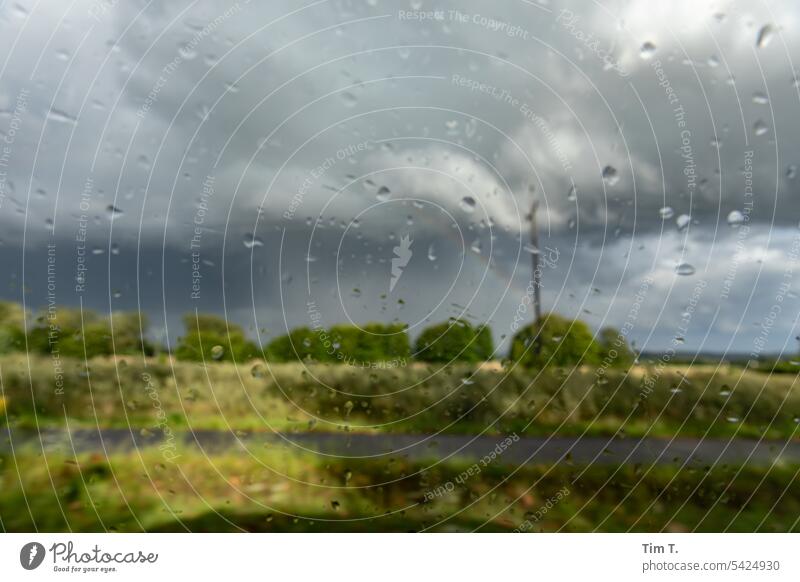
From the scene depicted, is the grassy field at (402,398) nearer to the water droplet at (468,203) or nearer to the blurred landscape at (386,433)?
the blurred landscape at (386,433)

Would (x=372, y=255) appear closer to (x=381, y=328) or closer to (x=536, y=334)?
(x=381, y=328)

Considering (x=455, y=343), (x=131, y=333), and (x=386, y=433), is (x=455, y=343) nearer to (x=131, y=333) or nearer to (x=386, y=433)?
(x=386, y=433)

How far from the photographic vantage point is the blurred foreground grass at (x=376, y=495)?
312 centimetres

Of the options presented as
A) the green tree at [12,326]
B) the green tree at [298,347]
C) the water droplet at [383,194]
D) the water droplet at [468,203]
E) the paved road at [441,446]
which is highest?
the water droplet at [383,194]

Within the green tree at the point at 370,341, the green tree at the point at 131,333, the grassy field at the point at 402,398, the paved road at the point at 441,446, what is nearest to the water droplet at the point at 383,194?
the green tree at the point at 370,341

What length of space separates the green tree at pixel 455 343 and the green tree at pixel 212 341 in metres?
0.99

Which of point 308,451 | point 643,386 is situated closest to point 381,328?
point 308,451

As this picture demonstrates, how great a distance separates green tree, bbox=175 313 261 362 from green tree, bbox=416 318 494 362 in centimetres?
99

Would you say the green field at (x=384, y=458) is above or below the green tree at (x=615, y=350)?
below

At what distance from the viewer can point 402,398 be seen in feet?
10.5

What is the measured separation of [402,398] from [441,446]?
0.38m

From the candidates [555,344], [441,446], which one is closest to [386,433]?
[441,446]

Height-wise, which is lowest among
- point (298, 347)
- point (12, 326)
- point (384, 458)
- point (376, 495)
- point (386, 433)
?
point (376, 495)
